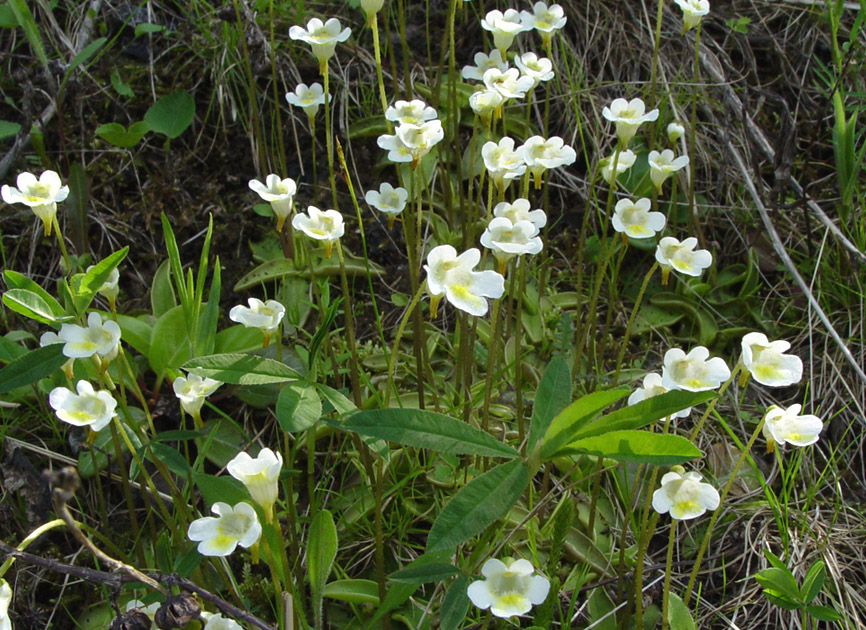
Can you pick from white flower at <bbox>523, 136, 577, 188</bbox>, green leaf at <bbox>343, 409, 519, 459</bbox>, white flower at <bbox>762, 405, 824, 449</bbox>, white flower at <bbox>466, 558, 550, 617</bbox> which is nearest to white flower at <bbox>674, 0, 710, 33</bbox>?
white flower at <bbox>523, 136, 577, 188</bbox>

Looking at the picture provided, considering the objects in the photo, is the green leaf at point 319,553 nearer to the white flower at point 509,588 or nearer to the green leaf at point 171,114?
the white flower at point 509,588

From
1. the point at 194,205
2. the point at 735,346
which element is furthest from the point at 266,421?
the point at 735,346

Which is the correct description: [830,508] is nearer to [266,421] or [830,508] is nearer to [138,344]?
[266,421]

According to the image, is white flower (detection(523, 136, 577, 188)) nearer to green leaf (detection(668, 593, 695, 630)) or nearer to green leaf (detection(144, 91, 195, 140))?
green leaf (detection(668, 593, 695, 630))

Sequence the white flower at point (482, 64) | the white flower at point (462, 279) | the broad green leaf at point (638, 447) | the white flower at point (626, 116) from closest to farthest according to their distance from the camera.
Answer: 1. the broad green leaf at point (638, 447)
2. the white flower at point (462, 279)
3. the white flower at point (626, 116)
4. the white flower at point (482, 64)

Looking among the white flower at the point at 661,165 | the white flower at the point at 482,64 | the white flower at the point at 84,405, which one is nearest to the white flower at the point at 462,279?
the white flower at the point at 84,405

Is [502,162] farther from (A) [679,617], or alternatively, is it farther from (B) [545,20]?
(A) [679,617]
